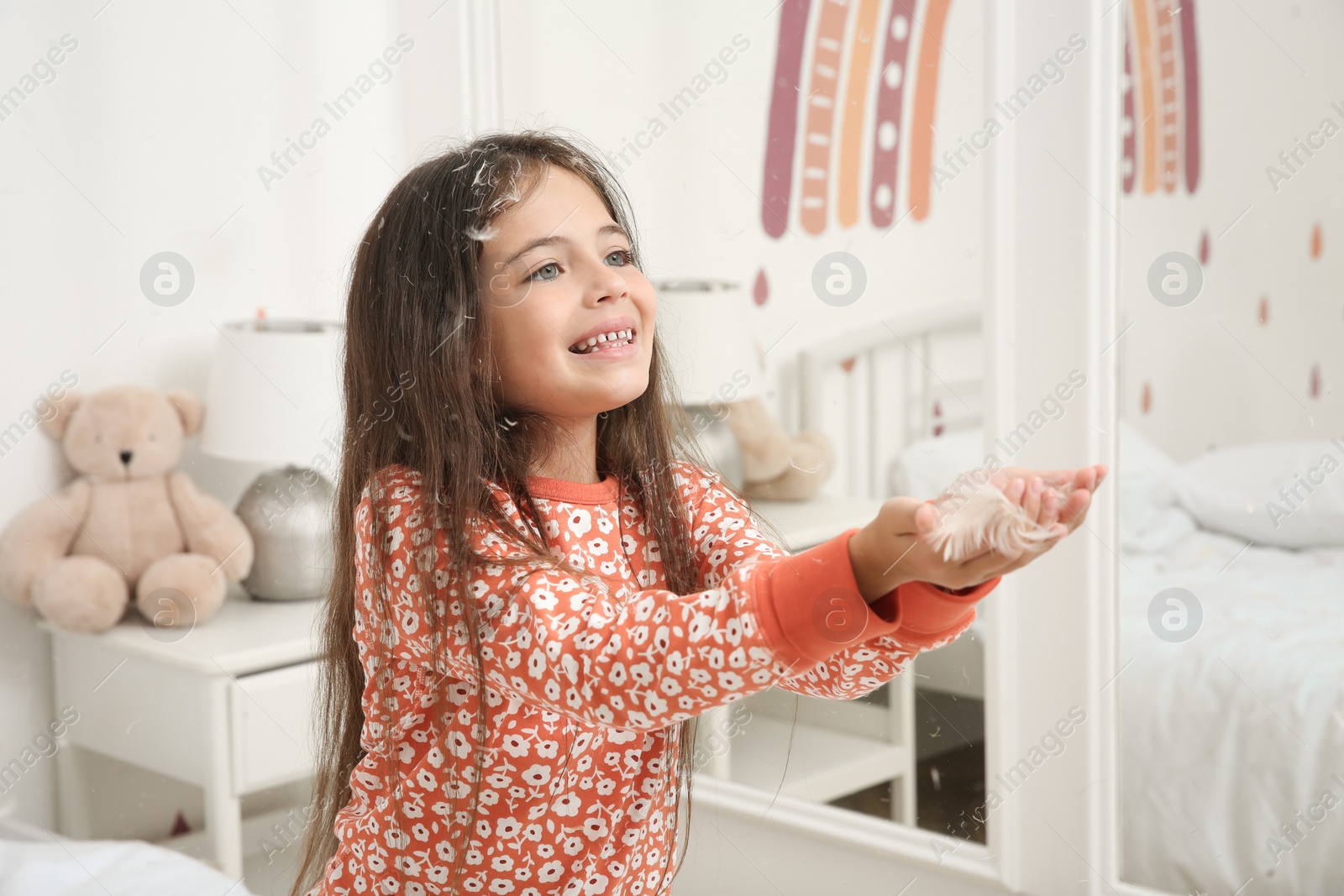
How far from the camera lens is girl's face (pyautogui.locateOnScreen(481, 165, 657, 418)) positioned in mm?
696

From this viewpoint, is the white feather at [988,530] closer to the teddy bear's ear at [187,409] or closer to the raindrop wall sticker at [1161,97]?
the raindrop wall sticker at [1161,97]

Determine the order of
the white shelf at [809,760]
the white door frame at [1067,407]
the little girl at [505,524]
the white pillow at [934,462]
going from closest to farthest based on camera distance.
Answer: the little girl at [505,524] → the white door frame at [1067,407] → the white pillow at [934,462] → the white shelf at [809,760]

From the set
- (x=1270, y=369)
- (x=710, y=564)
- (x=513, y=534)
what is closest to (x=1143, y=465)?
(x=1270, y=369)

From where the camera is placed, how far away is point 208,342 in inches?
60.9

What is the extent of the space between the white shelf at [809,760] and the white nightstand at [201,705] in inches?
21.5

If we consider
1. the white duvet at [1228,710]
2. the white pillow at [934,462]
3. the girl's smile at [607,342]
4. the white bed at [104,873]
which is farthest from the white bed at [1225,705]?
the white bed at [104,873]

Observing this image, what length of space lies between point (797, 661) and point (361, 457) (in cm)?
36

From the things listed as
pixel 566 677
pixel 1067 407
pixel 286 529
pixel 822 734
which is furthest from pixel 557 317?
pixel 286 529

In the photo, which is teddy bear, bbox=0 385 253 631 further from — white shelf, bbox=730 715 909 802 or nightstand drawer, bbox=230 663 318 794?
white shelf, bbox=730 715 909 802

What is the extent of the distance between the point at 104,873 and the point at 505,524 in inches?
26.0

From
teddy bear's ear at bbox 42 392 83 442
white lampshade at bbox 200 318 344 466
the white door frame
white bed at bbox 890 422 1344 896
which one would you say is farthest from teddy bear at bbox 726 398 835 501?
teddy bear's ear at bbox 42 392 83 442

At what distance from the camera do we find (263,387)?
4.81ft

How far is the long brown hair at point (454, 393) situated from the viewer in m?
0.68

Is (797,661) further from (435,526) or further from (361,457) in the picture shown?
(361,457)
